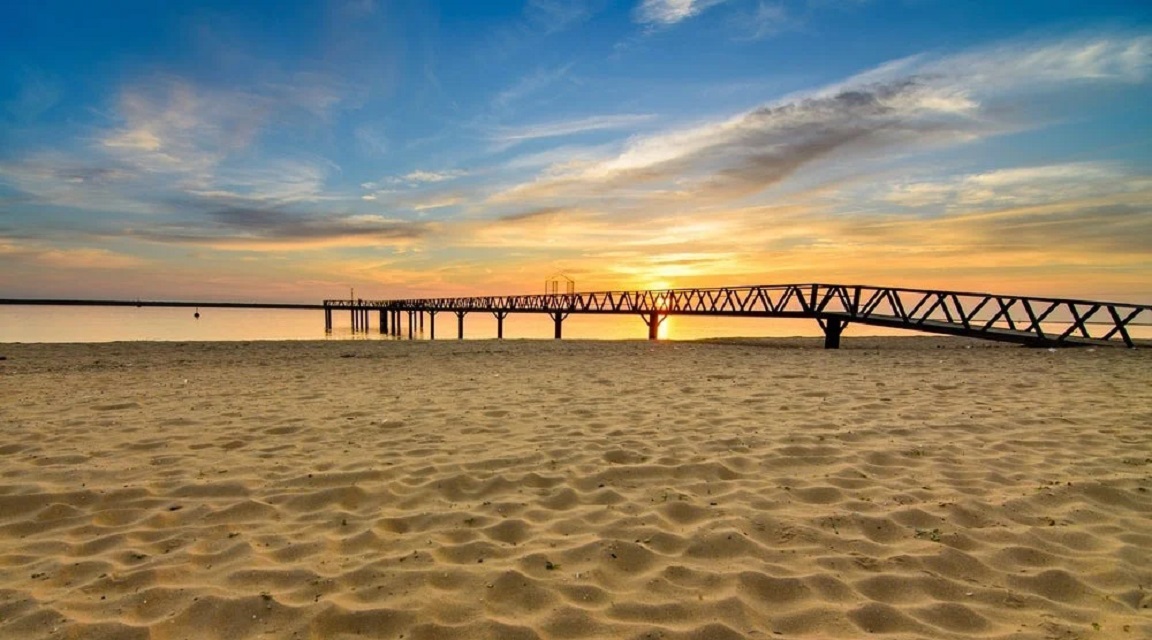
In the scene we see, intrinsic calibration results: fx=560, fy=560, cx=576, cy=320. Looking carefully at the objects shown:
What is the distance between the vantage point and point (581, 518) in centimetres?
395

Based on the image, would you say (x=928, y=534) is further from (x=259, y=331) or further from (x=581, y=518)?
(x=259, y=331)

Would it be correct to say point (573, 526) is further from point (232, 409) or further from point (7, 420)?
point (7, 420)

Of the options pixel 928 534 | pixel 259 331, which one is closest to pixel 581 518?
pixel 928 534

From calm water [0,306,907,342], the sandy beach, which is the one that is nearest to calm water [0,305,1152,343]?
calm water [0,306,907,342]

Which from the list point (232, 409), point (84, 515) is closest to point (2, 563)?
point (84, 515)

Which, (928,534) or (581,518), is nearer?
(928,534)

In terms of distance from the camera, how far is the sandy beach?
9.10ft

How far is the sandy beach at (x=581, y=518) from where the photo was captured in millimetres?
2773

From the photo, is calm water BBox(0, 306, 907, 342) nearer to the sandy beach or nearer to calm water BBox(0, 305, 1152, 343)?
calm water BBox(0, 305, 1152, 343)

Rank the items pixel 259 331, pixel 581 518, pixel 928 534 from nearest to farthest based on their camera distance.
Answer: pixel 928 534
pixel 581 518
pixel 259 331

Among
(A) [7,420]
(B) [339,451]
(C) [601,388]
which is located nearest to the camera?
(B) [339,451]

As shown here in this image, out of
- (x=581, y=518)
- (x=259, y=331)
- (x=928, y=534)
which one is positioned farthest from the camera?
(x=259, y=331)

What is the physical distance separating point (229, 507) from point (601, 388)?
20.5 feet

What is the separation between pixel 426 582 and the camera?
3.08 meters
